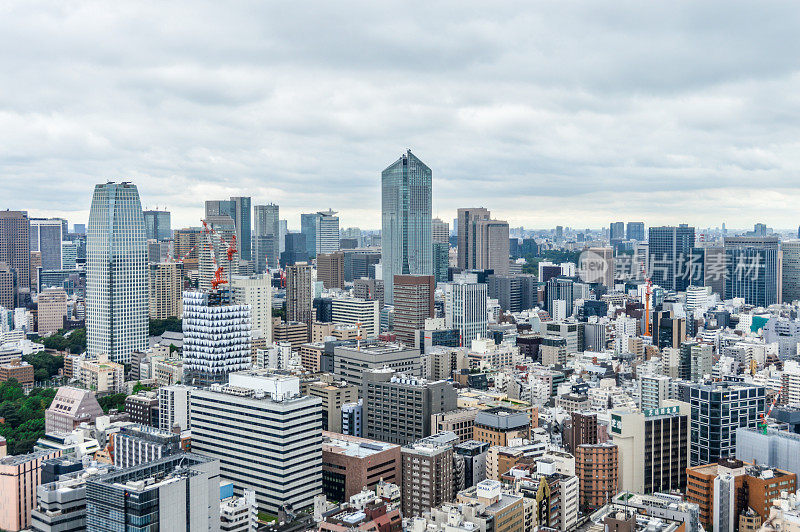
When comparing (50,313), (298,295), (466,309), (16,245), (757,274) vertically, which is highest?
(16,245)

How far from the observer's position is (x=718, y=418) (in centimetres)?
2706

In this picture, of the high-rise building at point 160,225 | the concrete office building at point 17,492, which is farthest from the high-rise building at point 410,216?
the concrete office building at point 17,492

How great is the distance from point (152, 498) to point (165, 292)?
5073cm

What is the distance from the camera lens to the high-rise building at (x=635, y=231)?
407 feet

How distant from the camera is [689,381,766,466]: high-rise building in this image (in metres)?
27.1

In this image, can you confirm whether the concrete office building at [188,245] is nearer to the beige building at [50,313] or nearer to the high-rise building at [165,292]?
the high-rise building at [165,292]

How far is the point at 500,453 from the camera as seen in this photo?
82.3ft

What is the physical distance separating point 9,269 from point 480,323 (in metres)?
50.3

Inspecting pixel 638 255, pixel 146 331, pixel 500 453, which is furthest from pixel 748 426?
pixel 638 255

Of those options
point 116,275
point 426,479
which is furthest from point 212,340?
point 116,275

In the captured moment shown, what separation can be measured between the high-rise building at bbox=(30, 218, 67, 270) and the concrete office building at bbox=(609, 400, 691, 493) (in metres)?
84.7

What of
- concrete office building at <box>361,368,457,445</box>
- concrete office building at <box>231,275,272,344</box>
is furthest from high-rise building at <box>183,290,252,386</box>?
concrete office building at <box>231,275,272,344</box>

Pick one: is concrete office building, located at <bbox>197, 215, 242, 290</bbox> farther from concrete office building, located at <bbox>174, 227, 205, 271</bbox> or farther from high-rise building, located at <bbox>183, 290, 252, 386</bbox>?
high-rise building, located at <bbox>183, 290, 252, 386</bbox>

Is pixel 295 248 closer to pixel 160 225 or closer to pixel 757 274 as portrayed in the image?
pixel 160 225
